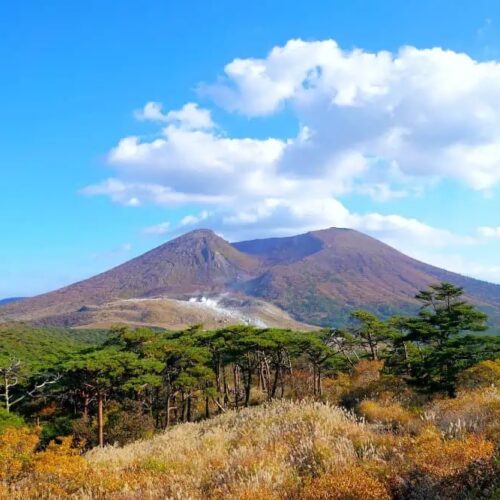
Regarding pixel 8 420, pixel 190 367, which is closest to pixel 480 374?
pixel 190 367

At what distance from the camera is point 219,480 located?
6.49 meters

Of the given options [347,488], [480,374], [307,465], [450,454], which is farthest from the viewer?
[480,374]

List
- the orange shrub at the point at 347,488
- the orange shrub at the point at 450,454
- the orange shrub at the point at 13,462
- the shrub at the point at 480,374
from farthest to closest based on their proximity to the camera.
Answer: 1. the shrub at the point at 480,374
2. the orange shrub at the point at 13,462
3. the orange shrub at the point at 450,454
4. the orange shrub at the point at 347,488

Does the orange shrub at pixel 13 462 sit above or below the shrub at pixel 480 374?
below

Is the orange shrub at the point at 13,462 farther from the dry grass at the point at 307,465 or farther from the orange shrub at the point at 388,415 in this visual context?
the orange shrub at the point at 388,415

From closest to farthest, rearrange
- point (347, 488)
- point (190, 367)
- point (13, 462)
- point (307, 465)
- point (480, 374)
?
point (347, 488) → point (307, 465) → point (13, 462) → point (480, 374) → point (190, 367)

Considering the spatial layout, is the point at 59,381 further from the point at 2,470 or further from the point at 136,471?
the point at 136,471

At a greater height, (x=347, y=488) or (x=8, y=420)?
(x=347, y=488)

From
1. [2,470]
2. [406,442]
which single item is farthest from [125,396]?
[406,442]

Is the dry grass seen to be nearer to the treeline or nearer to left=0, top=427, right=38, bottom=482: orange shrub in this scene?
left=0, top=427, right=38, bottom=482: orange shrub

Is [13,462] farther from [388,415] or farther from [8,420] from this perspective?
[8,420]

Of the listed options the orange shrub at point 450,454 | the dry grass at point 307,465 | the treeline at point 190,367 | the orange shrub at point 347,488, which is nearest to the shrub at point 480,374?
the treeline at point 190,367

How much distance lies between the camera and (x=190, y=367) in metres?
35.3

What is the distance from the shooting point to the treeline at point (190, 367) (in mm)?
20641
